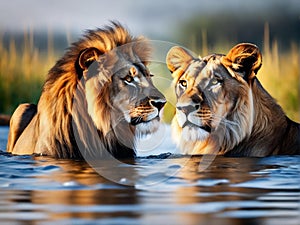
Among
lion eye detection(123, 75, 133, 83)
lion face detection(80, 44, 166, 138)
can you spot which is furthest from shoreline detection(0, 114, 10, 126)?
lion eye detection(123, 75, 133, 83)

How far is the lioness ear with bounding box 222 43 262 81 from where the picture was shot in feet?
24.5

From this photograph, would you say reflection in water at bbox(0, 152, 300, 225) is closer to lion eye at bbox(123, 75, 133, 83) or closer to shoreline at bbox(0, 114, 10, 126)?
lion eye at bbox(123, 75, 133, 83)

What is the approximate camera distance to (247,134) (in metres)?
7.55

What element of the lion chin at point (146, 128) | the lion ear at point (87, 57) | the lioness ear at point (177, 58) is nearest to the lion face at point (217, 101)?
the lioness ear at point (177, 58)

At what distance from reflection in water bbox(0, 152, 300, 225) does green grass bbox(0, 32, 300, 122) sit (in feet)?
7.15

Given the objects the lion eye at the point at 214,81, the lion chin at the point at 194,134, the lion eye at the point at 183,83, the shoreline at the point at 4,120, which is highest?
the lion eye at the point at 214,81

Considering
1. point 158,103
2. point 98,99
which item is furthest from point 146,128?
point 98,99

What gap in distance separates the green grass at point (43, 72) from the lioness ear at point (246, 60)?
76.8 inches

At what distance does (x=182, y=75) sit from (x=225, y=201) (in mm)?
2730

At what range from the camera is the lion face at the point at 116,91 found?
7.07 meters

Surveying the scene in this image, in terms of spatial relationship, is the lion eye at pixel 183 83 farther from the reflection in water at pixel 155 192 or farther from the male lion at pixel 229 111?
the reflection in water at pixel 155 192

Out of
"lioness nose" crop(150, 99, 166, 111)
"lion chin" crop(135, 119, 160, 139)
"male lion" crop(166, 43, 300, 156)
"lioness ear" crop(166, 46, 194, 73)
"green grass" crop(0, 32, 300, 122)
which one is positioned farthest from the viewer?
"green grass" crop(0, 32, 300, 122)

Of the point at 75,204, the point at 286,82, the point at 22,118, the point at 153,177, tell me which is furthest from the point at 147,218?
the point at 286,82

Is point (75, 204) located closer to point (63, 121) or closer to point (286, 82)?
point (63, 121)
